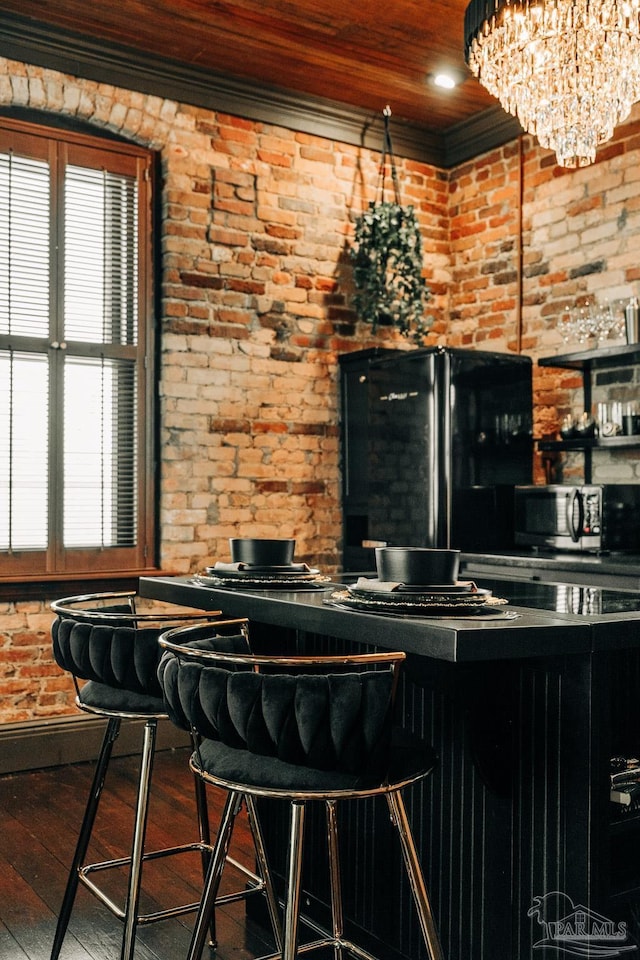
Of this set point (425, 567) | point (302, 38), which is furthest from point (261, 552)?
point (302, 38)

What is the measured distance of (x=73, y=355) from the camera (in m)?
4.45

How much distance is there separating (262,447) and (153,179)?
1.48m

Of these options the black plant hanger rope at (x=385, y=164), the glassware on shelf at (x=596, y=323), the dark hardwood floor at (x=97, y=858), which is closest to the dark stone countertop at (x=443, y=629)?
the dark hardwood floor at (x=97, y=858)

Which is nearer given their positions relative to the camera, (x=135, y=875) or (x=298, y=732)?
(x=298, y=732)

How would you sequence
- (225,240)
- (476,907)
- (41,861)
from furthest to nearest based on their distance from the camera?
1. (225,240)
2. (41,861)
3. (476,907)

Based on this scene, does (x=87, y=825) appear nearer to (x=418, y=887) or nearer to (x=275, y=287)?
(x=418, y=887)

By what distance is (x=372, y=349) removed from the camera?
4.95m

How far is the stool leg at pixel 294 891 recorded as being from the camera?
1.57 metres

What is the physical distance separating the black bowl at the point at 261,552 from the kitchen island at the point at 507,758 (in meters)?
0.15

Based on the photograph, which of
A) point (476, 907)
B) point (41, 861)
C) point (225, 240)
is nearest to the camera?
point (476, 907)

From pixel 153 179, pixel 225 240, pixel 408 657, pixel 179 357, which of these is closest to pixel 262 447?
pixel 179 357

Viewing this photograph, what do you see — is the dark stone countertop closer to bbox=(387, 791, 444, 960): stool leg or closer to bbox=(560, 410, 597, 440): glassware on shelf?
bbox=(387, 791, 444, 960): stool leg

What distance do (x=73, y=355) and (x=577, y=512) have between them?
97.8 inches

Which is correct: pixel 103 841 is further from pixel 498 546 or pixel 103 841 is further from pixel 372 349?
pixel 372 349
